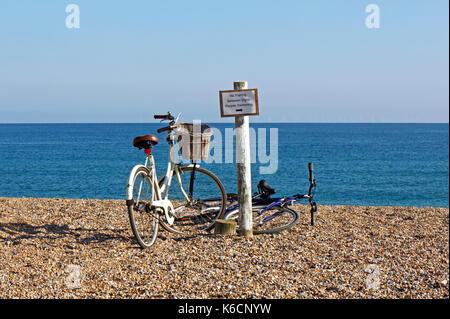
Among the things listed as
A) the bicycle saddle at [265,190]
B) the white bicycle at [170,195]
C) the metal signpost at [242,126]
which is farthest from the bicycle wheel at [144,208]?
the bicycle saddle at [265,190]

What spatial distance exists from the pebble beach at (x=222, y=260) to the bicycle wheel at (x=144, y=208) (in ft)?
0.55

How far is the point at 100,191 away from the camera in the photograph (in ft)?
119

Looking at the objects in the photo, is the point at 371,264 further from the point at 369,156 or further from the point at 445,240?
the point at 369,156

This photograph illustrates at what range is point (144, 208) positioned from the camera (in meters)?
6.54

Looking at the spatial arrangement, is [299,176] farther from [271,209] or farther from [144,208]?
[144,208]

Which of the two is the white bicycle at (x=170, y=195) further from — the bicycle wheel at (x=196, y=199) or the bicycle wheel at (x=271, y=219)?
the bicycle wheel at (x=271, y=219)

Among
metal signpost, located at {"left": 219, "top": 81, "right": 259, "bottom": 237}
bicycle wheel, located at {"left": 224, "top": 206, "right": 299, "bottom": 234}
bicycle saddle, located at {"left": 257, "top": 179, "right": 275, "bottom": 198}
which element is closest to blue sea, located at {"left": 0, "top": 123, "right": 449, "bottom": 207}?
bicycle wheel, located at {"left": 224, "top": 206, "right": 299, "bottom": 234}

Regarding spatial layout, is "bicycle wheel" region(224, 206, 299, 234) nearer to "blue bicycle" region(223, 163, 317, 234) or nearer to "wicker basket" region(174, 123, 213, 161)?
"blue bicycle" region(223, 163, 317, 234)

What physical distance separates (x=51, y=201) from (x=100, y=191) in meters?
27.2

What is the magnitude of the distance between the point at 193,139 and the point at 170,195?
94cm

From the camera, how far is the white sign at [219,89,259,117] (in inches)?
264

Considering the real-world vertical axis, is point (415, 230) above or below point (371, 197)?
above

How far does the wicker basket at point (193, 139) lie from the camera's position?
7000 millimetres
